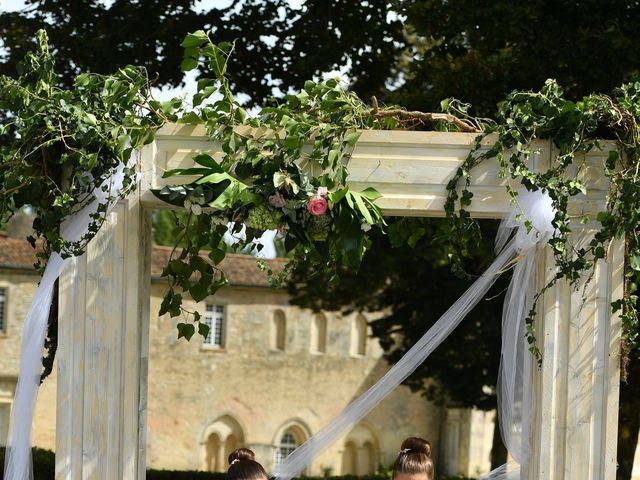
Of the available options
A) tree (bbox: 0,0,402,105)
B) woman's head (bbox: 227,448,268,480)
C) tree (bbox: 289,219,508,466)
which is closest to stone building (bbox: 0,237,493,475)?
tree (bbox: 289,219,508,466)

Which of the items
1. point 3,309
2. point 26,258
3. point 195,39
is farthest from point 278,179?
point 3,309

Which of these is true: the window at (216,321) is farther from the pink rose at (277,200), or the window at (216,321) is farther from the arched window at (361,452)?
the pink rose at (277,200)

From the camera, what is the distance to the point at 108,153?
5.92 metres

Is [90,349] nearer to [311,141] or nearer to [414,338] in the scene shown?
[311,141]

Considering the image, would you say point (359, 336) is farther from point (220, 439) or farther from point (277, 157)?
point (277, 157)

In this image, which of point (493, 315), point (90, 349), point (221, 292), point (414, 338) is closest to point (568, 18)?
point (493, 315)

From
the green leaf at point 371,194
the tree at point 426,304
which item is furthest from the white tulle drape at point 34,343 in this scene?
the tree at point 426,304

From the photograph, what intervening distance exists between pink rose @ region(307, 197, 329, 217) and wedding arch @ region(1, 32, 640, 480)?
0.06m

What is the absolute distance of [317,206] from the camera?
576 cm

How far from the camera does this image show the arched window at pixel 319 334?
32719mm

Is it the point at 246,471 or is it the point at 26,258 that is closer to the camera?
the point at 246,471

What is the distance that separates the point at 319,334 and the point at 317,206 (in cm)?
2738

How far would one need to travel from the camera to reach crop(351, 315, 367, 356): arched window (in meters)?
33.0

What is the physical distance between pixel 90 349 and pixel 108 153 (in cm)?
109
